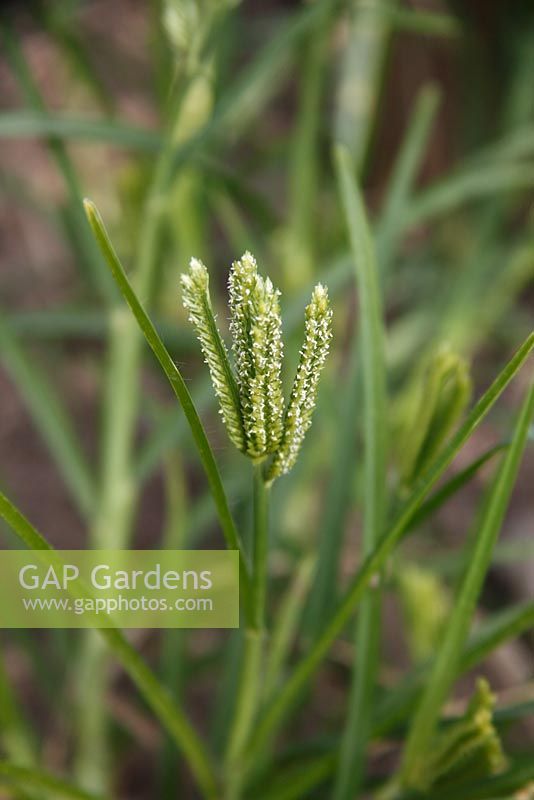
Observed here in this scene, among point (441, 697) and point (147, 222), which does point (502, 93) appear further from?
point (441, 697)

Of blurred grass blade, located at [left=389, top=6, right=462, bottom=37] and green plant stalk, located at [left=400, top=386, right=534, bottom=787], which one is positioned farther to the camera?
blurred grass blade, located at [left=389, top=6, right=462, bottom=37]

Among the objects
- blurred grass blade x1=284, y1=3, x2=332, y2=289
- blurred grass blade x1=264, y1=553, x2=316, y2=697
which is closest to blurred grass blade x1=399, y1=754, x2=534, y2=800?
blurred grass blade x1=264, y1=553, x2=316, y2=697

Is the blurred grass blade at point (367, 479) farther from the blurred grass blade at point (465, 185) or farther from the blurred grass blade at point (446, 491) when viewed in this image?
the blurred grass blade at point (465, 185)

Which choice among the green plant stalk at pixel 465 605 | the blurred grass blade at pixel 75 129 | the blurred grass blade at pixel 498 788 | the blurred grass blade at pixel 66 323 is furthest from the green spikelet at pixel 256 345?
the blurred grass blade at pixel 66 323

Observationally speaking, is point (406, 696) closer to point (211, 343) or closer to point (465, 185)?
point (211, 343)

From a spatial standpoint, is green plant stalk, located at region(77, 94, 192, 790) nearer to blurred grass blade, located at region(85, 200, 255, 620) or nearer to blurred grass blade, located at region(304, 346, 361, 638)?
blurred grass blade, located at region(304, 346, 361, 638)

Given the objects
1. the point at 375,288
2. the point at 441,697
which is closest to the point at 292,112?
the point at 375,288

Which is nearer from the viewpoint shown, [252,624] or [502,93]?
[252,624]

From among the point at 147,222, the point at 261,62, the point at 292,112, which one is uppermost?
the point at 292,112
